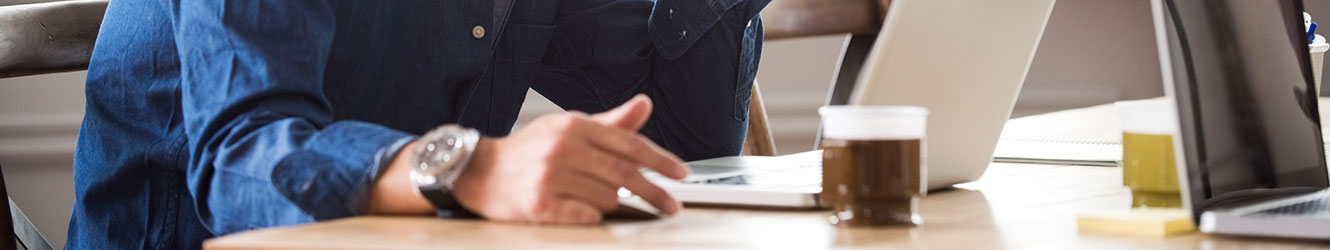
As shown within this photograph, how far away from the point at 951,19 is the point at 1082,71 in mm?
2353

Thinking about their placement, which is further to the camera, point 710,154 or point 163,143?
point 710,154

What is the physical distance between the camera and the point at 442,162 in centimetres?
73

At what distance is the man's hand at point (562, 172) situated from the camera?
0.70 m

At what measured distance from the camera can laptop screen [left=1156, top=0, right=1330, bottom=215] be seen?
0.70 m

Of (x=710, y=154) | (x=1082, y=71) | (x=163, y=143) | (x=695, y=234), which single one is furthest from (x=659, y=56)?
(x=1082, y=71)

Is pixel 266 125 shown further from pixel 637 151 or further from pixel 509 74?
pixel 509 74

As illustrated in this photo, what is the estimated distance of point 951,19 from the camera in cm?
84

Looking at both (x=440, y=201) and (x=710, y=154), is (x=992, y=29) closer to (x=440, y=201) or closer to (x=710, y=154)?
(x=440, y=201)

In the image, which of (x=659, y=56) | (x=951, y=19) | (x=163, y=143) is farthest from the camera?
(x=659, y=56)

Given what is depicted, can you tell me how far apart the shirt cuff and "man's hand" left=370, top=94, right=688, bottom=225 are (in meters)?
0.02

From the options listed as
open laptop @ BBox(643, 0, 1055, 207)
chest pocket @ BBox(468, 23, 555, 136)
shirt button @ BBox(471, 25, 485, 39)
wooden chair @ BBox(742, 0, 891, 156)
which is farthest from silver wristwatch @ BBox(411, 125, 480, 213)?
wooden chair @ BBox(742, 0, 891, 156)

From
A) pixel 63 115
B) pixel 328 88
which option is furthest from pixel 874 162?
pixel 63 115

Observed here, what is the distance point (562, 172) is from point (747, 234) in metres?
0.11

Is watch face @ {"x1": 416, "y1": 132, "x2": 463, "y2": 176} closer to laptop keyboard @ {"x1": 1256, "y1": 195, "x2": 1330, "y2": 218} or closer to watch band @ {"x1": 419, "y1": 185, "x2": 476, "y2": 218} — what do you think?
watch band @ {"x1": 419, "y1": 185, "x2": 476, "y2": 218}
